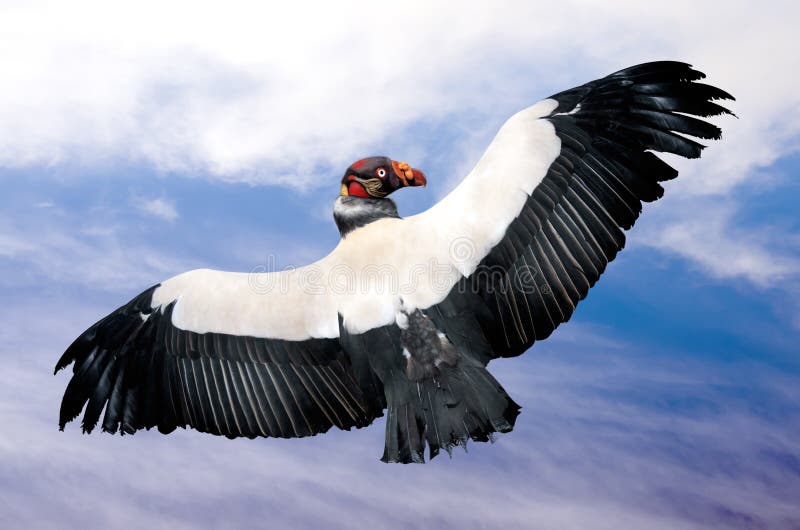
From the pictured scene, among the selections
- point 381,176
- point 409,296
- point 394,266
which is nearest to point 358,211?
point 381,176

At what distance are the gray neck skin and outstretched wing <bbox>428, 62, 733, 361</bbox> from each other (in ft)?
2.25

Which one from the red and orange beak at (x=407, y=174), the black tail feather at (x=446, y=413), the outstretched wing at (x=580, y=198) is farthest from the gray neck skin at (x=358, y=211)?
the black tail feather at (x=446, y=413)

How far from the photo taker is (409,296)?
525 centimetres

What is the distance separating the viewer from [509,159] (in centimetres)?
563

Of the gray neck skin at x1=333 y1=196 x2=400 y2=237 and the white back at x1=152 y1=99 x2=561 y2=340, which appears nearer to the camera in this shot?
the white back at x1=152 y1=99 x2=561 y2=340

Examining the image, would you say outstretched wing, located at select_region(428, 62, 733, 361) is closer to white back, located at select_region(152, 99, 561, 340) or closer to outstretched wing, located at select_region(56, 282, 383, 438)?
white back, located at select_region(152, 99, 561, 340)

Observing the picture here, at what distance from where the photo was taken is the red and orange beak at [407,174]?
568 cm

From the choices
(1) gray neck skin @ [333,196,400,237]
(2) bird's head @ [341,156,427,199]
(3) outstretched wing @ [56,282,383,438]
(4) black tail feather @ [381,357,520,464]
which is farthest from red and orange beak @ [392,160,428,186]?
(4) black tail feather @ [381,357,520,464]

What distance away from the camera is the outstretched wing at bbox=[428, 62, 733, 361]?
5.52 metres

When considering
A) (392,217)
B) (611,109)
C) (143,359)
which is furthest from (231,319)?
(611,109)

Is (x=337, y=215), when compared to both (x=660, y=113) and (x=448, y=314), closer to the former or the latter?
(x=448, y=314)

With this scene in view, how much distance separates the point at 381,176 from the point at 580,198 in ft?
4.28

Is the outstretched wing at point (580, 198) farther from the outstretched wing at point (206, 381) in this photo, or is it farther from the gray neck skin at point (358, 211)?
the outstretched wing at point (206, 381)

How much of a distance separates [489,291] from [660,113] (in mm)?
1720
